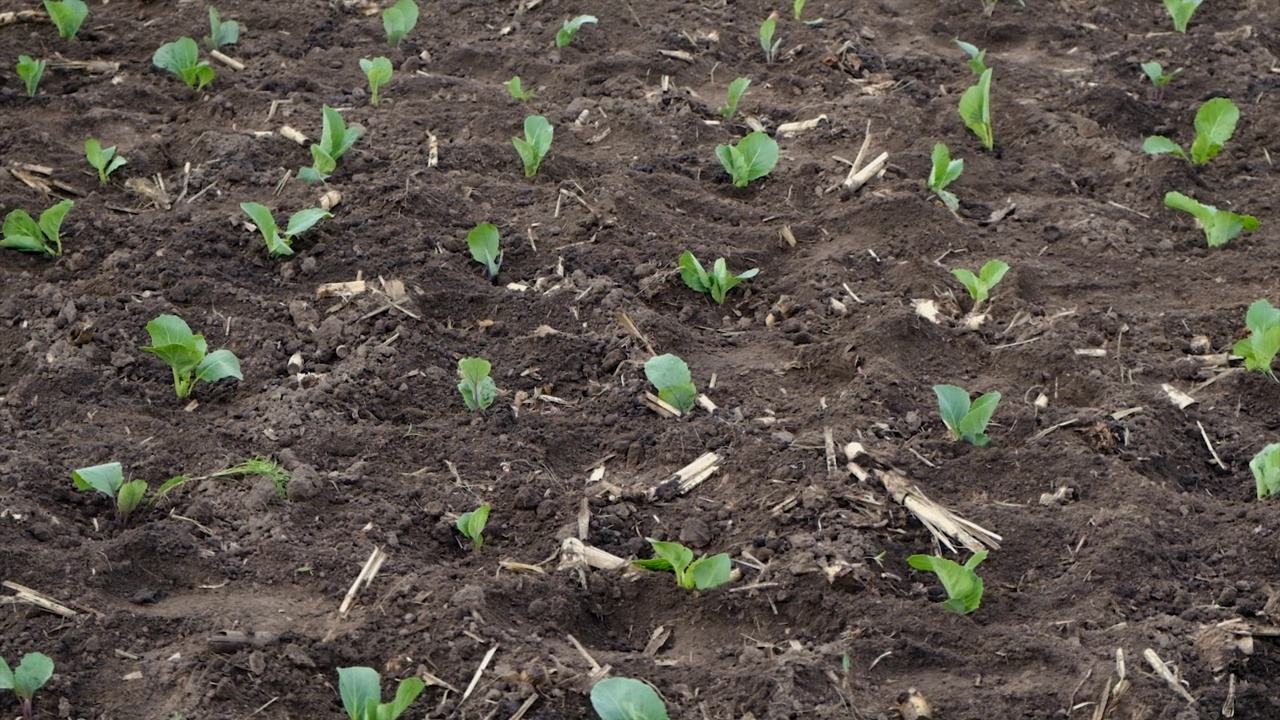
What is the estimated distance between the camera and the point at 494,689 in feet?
7.09

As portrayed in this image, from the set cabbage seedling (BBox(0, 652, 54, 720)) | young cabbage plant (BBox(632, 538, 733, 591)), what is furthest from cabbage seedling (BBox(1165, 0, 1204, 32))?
cabbage seedling (BBox(0, 652, 54, 720))

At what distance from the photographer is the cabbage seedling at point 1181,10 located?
4441 mm

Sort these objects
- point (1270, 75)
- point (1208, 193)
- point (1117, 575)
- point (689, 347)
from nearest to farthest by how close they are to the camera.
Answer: point (1117, 575), point (689, 347), point (1208, 193), point (1270, 75)

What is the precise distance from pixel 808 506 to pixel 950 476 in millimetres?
337

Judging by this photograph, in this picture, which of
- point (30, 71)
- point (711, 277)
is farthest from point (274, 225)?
point (30, 71)

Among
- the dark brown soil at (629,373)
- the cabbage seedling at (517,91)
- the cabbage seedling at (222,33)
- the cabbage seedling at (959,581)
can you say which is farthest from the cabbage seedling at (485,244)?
the cabbage seedling at (222,33)

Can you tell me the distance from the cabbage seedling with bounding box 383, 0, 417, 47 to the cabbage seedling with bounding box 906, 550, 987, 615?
258 cm

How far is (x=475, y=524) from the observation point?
96.7 inches

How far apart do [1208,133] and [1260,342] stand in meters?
1.10

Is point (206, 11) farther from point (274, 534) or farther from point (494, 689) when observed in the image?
point (494, 689)

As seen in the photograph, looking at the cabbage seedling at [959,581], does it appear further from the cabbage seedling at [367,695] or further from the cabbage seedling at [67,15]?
the cabbage seedling at [67,15]

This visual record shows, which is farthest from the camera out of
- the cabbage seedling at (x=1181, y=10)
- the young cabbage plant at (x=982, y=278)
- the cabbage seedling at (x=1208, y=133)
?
the cabbage seedling at (x=1181, y=10)

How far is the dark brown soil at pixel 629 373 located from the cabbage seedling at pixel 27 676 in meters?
0.05

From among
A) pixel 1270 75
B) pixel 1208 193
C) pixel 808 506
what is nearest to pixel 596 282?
pixel 808 506
